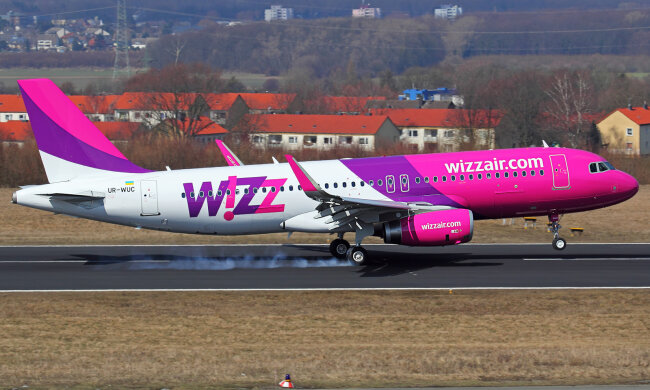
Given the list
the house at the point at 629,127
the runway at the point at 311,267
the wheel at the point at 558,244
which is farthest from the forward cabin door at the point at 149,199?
the house at the point at 629,127

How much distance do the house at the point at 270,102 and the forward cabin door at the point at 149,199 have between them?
349 ft

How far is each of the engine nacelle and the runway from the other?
4.59 ft

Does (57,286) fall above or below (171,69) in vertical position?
below

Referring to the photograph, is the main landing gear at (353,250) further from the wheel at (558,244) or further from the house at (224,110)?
the house at (224,110)

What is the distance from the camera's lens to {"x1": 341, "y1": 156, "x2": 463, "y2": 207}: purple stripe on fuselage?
36844 millimetres

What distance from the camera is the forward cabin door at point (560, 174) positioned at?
37219 millimetres

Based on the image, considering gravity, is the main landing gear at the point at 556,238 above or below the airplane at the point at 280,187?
below

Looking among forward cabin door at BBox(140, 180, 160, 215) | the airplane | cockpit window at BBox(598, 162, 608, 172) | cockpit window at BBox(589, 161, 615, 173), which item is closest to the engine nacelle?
the airplane

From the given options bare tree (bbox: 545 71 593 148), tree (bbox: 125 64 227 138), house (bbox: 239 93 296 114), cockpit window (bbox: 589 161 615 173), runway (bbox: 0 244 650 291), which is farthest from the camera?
house (bbox: 239 93 296 114)

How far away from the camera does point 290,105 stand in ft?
494

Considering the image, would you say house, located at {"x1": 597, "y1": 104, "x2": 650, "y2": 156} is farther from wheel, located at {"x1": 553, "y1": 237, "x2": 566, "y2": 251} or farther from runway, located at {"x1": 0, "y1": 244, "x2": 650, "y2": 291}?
wheel, located at {"x1": 553, "y1": 237, "x2": 566, "y2": 251}

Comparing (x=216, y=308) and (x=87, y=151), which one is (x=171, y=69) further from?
(x=216, y=308)

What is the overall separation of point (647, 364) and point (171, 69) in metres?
101

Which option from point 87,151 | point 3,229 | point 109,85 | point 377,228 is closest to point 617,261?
point 377,228
